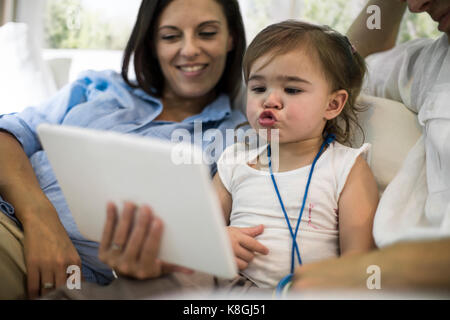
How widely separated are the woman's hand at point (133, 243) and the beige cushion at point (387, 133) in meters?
0.48

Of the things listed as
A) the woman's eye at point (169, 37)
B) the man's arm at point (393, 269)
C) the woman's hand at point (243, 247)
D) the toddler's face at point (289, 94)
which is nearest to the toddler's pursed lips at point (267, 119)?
the toddler's face at point (289, 94)

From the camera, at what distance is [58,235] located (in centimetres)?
85

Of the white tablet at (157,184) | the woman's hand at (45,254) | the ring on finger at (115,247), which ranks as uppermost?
the white tablet at (157,184)

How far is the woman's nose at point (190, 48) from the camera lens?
114cm

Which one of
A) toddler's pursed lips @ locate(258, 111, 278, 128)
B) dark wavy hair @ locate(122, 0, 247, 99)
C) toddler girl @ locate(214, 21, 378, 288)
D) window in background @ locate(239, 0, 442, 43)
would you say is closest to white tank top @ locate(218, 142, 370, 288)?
toddler girl @ locate(214, 21, 378, 288)

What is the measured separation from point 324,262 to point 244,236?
0.71 ft

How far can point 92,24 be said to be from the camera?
156 centimetres

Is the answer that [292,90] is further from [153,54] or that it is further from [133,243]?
[153,54]

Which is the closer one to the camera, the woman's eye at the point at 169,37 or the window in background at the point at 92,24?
the woman's eye at the point at 169,37

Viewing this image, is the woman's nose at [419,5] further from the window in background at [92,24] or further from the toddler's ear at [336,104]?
the window in background at [92,24]

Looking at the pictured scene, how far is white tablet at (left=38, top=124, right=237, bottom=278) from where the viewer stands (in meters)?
0.56

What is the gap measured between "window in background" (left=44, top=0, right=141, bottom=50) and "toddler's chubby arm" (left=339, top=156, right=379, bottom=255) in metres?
1.05

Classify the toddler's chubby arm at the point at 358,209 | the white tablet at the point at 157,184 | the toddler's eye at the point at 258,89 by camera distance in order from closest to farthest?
the white tablet at the point at 157,184, the toddler's chubby arm at the point at 358,209, the toddler's eye at the point at 258,89
